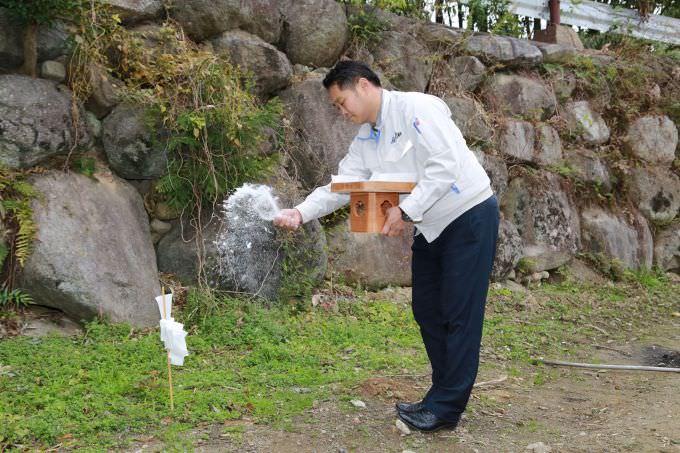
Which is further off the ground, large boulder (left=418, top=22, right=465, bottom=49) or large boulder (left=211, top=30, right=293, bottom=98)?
large boulder (left=418, top=22, right=465, bottom=49)

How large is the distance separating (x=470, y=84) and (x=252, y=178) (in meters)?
4.10

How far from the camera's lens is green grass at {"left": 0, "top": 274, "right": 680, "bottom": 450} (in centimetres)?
377

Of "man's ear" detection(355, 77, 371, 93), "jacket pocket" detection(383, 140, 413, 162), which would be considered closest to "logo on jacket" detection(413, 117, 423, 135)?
"jacket pocket" detection(383, 140, 413, 162)

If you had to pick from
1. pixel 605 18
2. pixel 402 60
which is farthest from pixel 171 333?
pixel 605 18

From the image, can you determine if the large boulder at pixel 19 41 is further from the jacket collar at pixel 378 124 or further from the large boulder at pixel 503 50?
the large boulder at pixel 503 50

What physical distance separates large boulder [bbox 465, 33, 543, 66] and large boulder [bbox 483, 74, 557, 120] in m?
0.23

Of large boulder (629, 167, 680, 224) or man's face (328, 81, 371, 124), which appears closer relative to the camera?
man's face (328, 81, 371, 124)

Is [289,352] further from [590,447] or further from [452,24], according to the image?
[452,24]

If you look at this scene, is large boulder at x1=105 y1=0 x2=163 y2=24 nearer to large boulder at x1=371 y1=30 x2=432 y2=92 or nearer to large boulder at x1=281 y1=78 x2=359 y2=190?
large boulder at x1=281 y1=78 x2=359 y2=190

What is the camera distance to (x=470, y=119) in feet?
28.7

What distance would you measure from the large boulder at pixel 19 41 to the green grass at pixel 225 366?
228 centimetres

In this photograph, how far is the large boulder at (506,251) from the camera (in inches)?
323

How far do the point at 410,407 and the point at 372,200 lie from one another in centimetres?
121

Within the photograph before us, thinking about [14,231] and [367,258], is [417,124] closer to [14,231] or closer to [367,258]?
[14,231]
